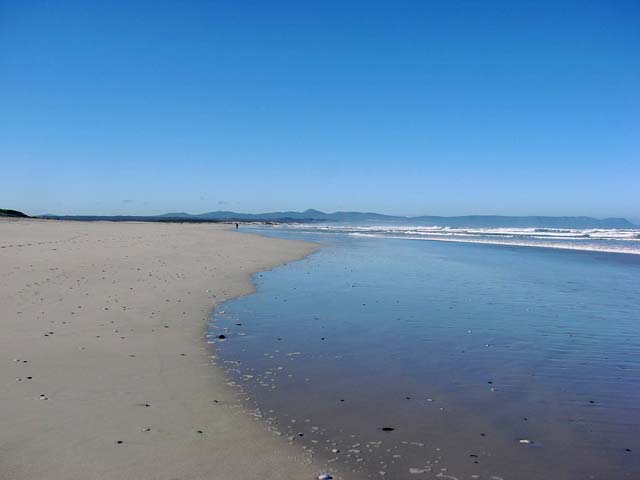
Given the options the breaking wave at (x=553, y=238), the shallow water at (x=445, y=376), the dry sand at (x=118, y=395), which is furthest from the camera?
the breaking wave at (x=553, y=238)

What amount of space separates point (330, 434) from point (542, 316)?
8.12 meters

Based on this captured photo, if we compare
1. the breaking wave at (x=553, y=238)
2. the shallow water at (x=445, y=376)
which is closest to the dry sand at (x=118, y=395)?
the shallow water at (x=445, y=376)

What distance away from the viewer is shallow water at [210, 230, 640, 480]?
4.68 meters

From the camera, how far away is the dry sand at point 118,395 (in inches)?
169

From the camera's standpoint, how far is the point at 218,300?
12.8m

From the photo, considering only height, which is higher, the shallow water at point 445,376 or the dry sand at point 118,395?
the dry sand at point 118,395

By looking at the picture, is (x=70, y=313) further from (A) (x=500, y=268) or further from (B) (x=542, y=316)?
(A) (x=500, y=268)

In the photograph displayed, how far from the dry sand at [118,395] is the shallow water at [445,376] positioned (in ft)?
1.75

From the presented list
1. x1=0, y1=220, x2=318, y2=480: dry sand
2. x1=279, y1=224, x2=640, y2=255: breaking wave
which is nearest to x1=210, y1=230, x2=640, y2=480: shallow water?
x1=0, y1=220, x2=318, y2=480: dry sand

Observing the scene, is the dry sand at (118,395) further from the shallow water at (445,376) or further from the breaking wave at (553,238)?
the breaking wave at (553,238)

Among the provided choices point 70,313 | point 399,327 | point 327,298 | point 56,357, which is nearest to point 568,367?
point 399,327

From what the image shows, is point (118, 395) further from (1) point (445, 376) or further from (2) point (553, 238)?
(2) point (553, 238)

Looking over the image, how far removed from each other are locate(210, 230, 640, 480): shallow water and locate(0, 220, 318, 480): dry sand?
1.75 ft

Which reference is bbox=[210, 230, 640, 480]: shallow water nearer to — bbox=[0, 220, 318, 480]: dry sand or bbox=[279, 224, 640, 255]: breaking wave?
bbox=[0, 220, 318, 480]: dry sand
